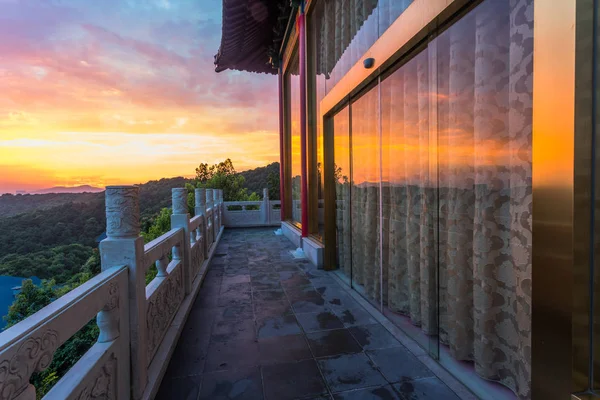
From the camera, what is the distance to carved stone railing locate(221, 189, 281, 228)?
→ 370 inches

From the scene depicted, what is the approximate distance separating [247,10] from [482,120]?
583 centimetres

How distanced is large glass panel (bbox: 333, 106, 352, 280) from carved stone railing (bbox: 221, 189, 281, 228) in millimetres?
5858

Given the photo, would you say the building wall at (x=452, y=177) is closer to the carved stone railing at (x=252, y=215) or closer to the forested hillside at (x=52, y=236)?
the forested hillside at (x=52, y=236)

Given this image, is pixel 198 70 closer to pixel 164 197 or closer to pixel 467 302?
pixel 164 197

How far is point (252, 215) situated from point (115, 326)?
27.0 feet

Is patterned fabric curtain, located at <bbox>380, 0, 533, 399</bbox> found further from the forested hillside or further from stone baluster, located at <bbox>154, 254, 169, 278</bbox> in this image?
the forested hillside

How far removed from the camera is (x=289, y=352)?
206 centimetres

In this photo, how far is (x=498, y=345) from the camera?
1.51 m

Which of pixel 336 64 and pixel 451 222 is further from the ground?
pixel 336 64

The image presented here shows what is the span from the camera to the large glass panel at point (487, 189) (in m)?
1.33

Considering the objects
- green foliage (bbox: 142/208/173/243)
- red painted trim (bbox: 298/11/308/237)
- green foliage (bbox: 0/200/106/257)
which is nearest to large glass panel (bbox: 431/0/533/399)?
red painted trim (bbox: 298/11/308/237)

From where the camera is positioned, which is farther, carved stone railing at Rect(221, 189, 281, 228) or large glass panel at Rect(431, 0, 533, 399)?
carved stone railing at Rect(221, 189, 281, 228)

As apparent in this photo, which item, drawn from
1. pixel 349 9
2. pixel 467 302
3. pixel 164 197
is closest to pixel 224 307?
pixel 467 302

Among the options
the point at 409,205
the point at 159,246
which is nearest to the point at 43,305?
the point at 159,246
